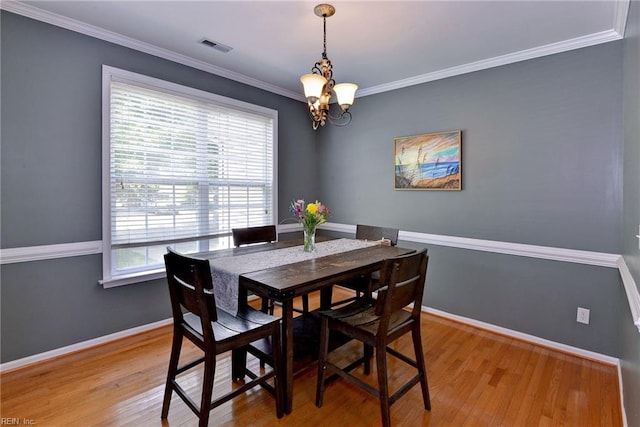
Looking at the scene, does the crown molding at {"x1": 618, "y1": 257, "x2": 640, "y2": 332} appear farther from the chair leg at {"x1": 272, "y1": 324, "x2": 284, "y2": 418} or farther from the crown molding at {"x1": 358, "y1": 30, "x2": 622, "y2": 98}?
the crown molding at {"x1": 358, "y1": 30, "x2": 622, "y2": 98}

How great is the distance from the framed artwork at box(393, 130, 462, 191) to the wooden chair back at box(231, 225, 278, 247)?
5.40 ft

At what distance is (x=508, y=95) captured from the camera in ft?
9.80

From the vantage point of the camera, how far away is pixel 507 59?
2957 millimetres

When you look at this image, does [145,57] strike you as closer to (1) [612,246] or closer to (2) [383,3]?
(2) [383,3]

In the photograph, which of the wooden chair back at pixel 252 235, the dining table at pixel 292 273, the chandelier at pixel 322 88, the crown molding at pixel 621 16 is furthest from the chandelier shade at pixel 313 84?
the crown molding at pixel 621 16

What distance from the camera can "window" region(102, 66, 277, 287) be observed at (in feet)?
9.02

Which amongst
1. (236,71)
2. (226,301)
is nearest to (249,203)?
(236,71)

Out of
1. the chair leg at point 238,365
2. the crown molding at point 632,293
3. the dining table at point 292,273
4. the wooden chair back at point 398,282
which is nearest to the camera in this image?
the crown molding at point 632,293

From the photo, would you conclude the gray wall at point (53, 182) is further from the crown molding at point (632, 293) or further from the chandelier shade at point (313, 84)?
the crown molding at point (632, 293)

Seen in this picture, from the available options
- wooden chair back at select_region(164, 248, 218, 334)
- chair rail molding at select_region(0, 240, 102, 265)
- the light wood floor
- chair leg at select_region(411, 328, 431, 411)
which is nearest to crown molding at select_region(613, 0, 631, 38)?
chair leg at select_region(411, 328, 431, 411)

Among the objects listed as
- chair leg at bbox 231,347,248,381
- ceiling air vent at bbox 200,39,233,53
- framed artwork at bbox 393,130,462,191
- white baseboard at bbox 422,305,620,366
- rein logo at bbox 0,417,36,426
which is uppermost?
ceiling air vent at bbox 200,39,233,53

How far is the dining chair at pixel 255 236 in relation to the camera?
9.12 ft

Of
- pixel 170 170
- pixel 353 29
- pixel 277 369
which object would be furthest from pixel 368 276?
pixel 170 170

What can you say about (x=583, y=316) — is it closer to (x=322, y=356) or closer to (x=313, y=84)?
(x=322, y=356)
